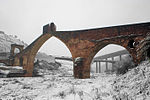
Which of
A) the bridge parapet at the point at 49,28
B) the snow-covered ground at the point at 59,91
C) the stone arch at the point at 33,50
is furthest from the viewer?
the stone arch at the point at 33,50

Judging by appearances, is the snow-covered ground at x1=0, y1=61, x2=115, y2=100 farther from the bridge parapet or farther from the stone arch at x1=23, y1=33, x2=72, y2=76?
the stone arch at x1=23, y1=33, x2=72, y2=76

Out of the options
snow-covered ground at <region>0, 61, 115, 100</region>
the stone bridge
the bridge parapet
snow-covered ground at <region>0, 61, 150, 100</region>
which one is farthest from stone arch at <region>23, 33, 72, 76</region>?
snow-covered ground at <region>0, 61, 150, 100</region>

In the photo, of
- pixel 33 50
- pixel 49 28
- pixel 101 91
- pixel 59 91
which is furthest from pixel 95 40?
pixel 33 50

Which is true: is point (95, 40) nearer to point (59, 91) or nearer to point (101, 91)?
point (101, 91)

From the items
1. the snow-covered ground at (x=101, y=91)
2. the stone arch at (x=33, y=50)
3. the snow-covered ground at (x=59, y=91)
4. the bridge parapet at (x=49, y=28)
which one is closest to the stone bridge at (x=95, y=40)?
the bridge parapet at (x=49, y=28)

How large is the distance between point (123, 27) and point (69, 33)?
4482 mm

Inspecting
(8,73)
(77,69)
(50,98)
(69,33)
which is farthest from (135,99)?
(8,73)

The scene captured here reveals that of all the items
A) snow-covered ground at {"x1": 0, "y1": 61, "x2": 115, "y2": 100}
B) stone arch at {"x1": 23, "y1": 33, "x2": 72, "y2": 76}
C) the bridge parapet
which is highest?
the bridge parapet

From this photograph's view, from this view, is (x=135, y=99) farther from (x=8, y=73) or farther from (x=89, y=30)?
(x=8, y=73)

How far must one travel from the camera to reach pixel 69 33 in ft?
33.3

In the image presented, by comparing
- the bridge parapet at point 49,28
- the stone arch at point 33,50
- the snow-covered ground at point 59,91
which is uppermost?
the bridge parapet at point 49,28

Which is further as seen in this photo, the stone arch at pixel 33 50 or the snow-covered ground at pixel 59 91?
the stone arch at pixel 33 50

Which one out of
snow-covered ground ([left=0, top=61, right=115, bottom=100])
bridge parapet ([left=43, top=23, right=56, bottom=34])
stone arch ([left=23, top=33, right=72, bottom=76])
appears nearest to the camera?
snow-covered ground ([left=0, top=61, right=115, bottom=100])

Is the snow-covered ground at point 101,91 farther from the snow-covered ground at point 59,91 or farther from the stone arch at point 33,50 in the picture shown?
the stone arch at point 33,50
